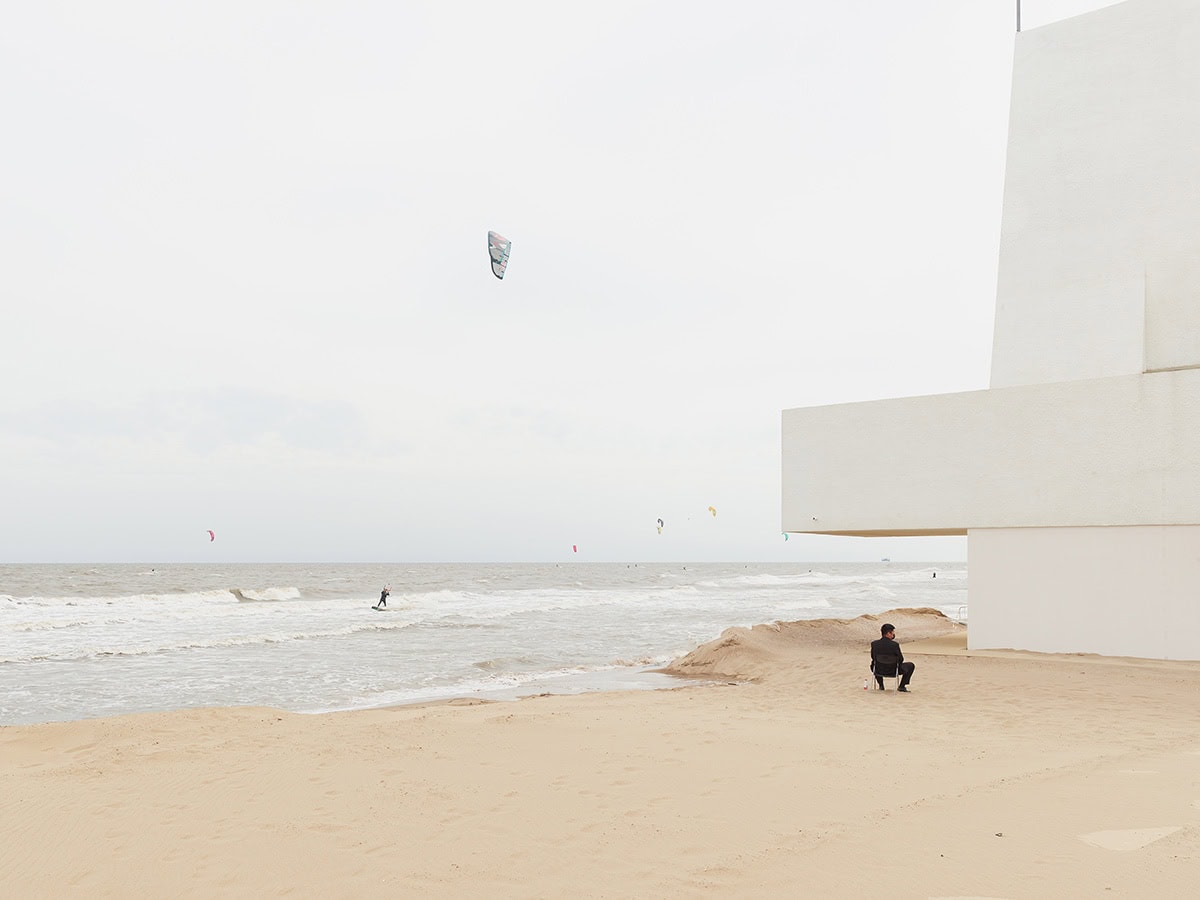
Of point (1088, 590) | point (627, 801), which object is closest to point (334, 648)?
point (1088, 590)

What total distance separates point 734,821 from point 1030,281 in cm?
1146

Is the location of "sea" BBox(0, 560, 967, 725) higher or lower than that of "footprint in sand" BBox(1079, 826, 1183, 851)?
lower

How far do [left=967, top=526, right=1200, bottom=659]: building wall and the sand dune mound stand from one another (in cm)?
309

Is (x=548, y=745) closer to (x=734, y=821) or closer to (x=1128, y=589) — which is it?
(x=734, y=821)

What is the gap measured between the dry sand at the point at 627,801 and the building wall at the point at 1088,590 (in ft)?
5.10

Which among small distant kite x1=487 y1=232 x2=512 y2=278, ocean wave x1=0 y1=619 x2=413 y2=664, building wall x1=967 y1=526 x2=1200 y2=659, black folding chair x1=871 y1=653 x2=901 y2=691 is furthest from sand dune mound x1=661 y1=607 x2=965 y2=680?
ocean wave x1=0 y1=619 x2=413 y2=664

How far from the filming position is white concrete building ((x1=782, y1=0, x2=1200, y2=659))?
36.6 ft

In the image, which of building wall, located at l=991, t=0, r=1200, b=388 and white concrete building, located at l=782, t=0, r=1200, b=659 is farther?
building wall, located at l=991, t=0, r=1200, b=388

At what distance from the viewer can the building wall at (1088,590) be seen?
10977 mm

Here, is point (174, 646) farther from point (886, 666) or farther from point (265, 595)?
point (265, 595)

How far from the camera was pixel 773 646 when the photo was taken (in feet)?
49.9

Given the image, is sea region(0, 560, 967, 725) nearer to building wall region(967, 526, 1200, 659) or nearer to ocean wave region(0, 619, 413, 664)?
ocean wave region(0, 619, 413, 664)

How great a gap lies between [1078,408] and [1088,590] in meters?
2.51

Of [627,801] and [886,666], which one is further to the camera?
[886,666]
